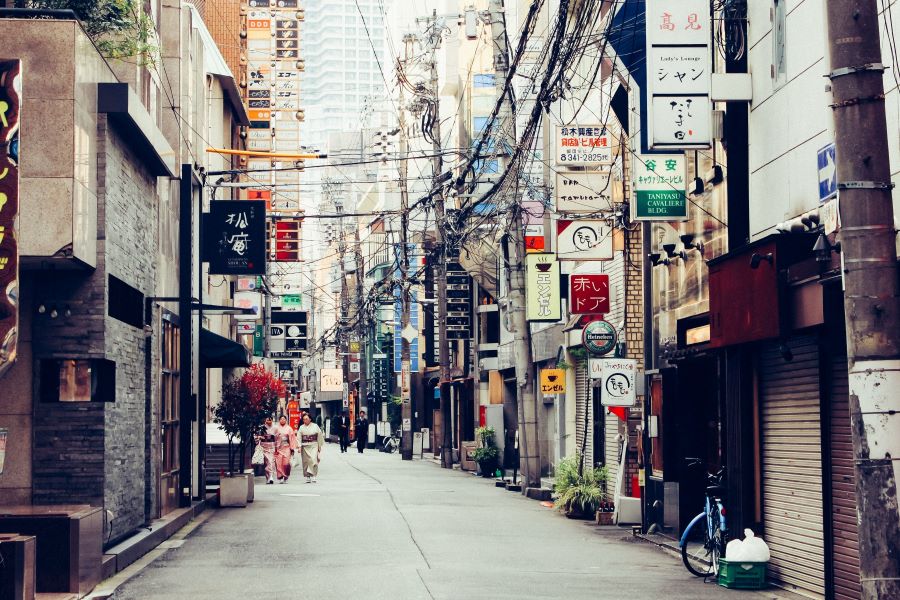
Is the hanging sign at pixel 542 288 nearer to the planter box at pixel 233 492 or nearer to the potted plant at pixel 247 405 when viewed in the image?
the potted plant at pixel 247 405

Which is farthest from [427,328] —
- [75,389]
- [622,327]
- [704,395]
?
[75,389]

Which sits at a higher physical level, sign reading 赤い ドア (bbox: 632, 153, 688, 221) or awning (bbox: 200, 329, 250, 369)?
sign reading 赤い ドア (bbox: 632, 153, 688, 221)

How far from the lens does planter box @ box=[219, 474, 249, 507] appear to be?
2811 cm

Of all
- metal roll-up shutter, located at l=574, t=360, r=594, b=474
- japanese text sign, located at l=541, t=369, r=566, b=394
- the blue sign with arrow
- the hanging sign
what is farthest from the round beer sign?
the blue sign with arrow

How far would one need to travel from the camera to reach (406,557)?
17.7 metres

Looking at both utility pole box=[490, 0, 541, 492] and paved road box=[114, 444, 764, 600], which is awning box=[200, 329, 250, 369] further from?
utility pole box=[490, 0, 541, 492]

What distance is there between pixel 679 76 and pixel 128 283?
8180mm

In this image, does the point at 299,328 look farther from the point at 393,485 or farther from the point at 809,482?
the point at 809,482

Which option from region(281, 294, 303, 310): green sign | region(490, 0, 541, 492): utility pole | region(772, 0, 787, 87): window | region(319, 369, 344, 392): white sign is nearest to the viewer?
region(772, 0, 787, 87): window

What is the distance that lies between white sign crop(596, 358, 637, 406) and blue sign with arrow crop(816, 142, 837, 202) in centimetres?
983

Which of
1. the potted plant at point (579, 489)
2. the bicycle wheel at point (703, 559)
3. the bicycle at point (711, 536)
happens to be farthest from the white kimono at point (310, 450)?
the bicycle at point (711, 536)

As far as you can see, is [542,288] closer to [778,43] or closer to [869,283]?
[778,43]

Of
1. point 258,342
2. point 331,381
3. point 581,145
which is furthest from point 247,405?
point 331,381

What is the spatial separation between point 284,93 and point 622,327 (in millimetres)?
59192
